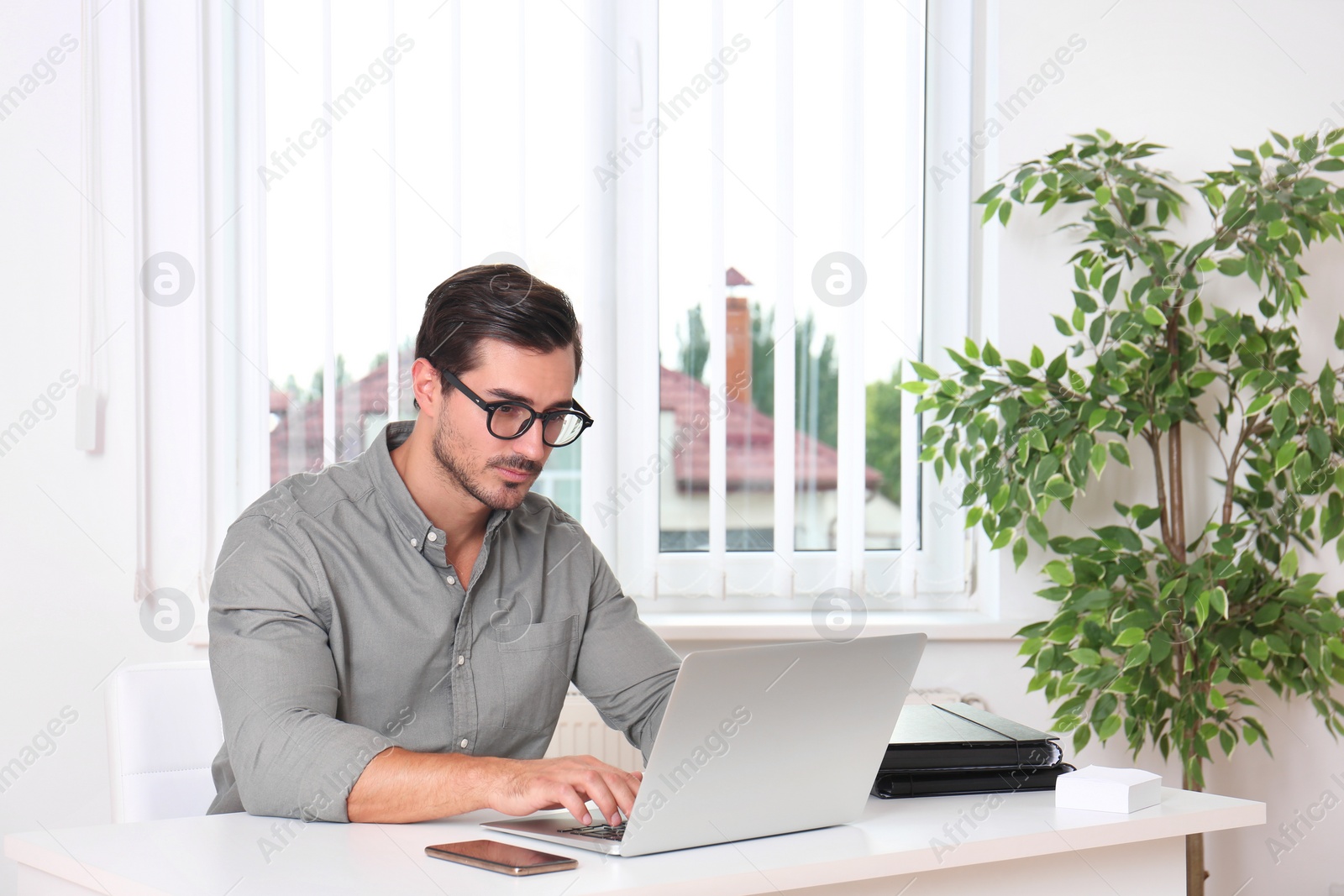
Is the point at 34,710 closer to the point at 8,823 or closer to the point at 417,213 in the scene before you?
the point at 8,823

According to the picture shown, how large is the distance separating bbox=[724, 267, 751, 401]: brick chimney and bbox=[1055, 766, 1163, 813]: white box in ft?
4.70

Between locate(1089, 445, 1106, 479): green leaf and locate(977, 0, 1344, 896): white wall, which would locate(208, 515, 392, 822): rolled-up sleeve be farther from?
locate(977, 0, 1344, 896): white wall

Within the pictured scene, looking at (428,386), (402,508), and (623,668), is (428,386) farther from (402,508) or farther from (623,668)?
(623,668)

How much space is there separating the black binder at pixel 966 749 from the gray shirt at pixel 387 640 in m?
0.42

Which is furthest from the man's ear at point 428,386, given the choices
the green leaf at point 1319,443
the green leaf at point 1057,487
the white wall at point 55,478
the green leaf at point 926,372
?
the green leaf at point 1319,443

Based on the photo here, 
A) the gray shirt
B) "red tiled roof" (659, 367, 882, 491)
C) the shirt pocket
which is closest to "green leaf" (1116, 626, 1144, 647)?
"red tiled roof" (659, 367, 882, 491)

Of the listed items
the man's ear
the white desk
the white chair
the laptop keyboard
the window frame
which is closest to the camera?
the white desk

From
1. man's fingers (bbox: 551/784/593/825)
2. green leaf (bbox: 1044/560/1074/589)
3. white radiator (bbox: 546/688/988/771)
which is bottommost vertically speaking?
white radiator (bbox: 546/688/988/771)

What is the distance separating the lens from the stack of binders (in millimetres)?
1475

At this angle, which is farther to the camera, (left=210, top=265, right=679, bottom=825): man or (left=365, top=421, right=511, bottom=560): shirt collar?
(left=365, top=421, right=511, bottom=560): shirt collar

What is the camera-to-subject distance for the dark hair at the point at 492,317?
1.71 metres

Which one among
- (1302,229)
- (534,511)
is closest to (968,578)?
(1302,229)

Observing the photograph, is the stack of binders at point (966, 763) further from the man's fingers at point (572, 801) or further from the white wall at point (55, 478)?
the white wall at point (55, 478)

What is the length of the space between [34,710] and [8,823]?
234mm
